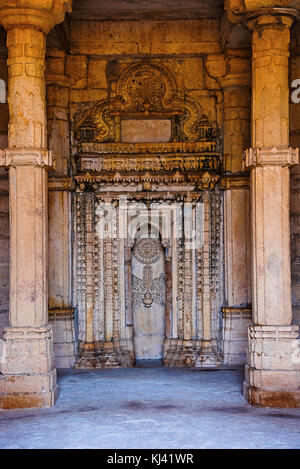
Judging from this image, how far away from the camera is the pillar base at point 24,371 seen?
879 centimetres

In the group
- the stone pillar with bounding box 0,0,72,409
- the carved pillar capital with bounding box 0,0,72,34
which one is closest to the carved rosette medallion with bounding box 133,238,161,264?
the stone pillar with bounding box 0,0,72,409

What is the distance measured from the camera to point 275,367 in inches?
347

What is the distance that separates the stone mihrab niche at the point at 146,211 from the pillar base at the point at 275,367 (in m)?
2.87

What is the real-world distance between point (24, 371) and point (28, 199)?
224 cm

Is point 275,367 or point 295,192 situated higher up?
point 295,192

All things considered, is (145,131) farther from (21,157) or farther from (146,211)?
(21,157)

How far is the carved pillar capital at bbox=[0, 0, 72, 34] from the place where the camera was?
348 inches

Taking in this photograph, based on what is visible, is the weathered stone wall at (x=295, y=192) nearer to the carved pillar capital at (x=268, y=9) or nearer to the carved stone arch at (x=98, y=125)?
the carved pillar capital at (x=268, y=9)

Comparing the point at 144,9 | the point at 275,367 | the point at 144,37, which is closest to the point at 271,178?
the point at 275,367

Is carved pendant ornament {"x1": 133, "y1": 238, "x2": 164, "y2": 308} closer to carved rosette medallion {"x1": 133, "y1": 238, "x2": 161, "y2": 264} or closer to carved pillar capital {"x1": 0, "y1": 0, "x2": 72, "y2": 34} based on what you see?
carved rosette medallion {"x1": 133, "y1": 238, "x2": 161, "y2": 264}

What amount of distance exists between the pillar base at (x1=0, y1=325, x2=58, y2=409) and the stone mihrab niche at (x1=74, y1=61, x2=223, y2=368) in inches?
114

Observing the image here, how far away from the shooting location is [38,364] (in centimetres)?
882

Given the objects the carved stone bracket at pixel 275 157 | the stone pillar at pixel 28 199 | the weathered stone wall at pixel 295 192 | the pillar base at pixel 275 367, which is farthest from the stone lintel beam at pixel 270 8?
the pillar base at pixel 275 367

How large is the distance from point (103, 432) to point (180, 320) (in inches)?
173
